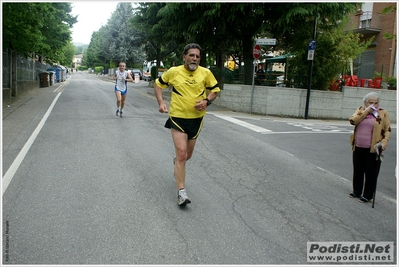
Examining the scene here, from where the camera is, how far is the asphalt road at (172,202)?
370cm

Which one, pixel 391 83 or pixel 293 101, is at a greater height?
pixel 391 83

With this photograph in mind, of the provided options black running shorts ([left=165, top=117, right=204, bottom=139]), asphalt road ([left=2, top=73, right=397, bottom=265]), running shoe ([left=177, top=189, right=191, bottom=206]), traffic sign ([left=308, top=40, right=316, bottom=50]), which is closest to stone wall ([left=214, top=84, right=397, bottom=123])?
traffic sign ([left=308, top=40, right=316, bottom=50])

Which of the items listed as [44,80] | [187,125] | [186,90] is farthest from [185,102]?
[44,80]

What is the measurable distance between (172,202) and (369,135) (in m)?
2.80

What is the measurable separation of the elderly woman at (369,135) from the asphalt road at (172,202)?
13.1 inches

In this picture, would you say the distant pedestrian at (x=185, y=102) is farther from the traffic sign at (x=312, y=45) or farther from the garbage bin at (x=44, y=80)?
the garbage bin at (x=44, y=80)

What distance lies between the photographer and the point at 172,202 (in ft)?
16.1

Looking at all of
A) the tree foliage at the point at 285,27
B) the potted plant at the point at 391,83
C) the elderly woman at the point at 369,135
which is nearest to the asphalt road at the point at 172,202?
the elderly woman at the point at 369,135

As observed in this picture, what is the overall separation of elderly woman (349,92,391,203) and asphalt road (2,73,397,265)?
33 cm

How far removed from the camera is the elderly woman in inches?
210

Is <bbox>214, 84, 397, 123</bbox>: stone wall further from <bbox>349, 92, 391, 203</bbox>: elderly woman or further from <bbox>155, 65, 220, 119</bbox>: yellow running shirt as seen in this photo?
<bbox>155, 65, 220, 119</bbox>: yellow running shirt

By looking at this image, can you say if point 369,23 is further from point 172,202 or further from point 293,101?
point 172,202

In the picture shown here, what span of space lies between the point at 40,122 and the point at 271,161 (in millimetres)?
7043

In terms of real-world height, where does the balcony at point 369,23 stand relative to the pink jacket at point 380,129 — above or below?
above
